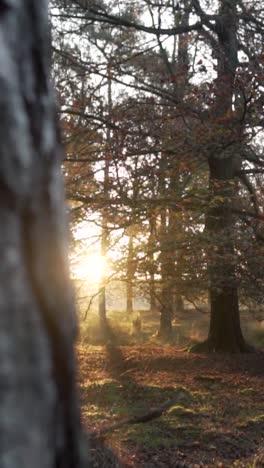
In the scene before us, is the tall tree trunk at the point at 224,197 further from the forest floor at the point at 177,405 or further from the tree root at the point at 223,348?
the forest floor at the point at 177,405

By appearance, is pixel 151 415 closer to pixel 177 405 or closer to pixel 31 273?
pixel 31 273

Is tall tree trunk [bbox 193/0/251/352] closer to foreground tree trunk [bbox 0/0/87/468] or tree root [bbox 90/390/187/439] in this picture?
tree root [bbox 90/390/187/439]

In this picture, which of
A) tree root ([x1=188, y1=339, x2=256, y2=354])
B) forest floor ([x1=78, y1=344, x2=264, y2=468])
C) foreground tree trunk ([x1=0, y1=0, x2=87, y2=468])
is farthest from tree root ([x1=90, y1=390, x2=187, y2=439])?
tree root ([x1=188, y1=339, x2=256, y2=354])

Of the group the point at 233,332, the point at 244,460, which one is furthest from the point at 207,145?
the point at 233,332

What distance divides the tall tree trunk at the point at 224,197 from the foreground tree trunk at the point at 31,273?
8.02 metres

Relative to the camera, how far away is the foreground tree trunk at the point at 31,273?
0.61 m

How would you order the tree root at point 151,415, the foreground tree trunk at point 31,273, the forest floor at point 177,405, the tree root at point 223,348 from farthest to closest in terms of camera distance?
1. the tree root at point 223,348
2. the forest floor at point 177,405
3. the tree root at point 151,415
4. the foreground tree trunk at point 31,273

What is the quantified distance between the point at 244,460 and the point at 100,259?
5.70 m

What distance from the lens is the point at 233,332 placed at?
1366 centimetres

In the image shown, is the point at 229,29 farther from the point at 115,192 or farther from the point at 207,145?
the point at 115,192

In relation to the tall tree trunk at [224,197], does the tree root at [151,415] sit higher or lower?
lower

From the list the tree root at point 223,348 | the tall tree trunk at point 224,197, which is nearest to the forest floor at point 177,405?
the tree root at point 223,348

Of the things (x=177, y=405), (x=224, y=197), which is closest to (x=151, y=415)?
(x=177, y=405)

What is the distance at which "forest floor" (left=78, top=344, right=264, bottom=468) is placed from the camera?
19.0 ft
